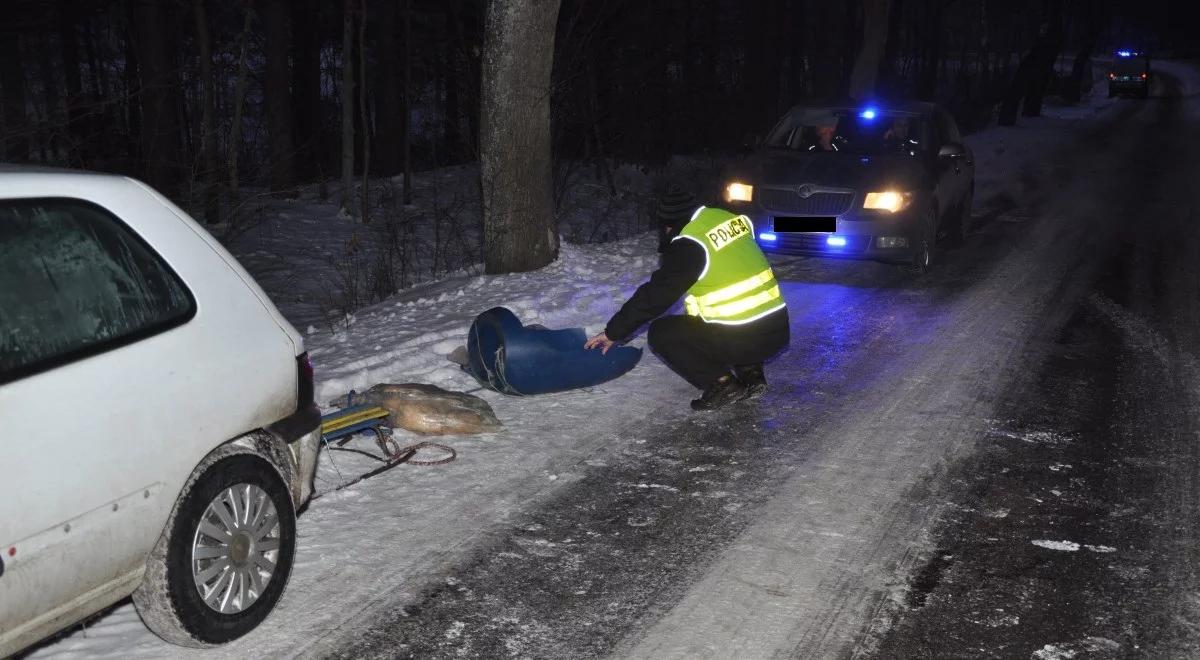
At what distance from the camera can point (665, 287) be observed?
21.1 feet

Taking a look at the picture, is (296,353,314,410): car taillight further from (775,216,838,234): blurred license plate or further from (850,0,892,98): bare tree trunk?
(850,0,892,98): bare tree trunk

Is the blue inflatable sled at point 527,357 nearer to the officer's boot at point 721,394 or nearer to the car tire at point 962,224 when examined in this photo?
the officer's boot at point 721,394

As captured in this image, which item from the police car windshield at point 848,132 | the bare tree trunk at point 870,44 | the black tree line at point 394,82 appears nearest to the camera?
the police car windshield at point 848,132

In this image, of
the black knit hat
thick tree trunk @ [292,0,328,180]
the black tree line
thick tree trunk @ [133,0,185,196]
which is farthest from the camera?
thick tree trunk @ [292,0,328,180]

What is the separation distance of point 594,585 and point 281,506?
1.28 m

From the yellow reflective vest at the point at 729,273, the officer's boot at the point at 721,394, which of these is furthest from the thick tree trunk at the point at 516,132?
the officer's boot at the point at 721,394

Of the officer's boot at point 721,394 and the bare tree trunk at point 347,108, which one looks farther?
the bare tree trunk at point 347,108

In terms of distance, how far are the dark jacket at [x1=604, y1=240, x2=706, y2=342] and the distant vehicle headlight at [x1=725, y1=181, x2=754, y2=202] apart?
484 centimetres

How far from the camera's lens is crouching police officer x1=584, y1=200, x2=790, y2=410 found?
254 inches

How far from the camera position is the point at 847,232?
10734 mm

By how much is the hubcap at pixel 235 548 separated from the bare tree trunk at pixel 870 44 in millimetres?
21751

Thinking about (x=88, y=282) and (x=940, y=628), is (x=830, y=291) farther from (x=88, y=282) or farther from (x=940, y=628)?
(x=88, y=282)

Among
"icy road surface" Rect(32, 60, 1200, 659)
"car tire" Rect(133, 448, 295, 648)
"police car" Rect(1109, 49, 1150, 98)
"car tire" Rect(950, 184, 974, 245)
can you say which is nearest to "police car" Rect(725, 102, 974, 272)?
"icy road surface" Rect(32, 60, 1200, 659)

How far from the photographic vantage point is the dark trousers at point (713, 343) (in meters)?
6.79
